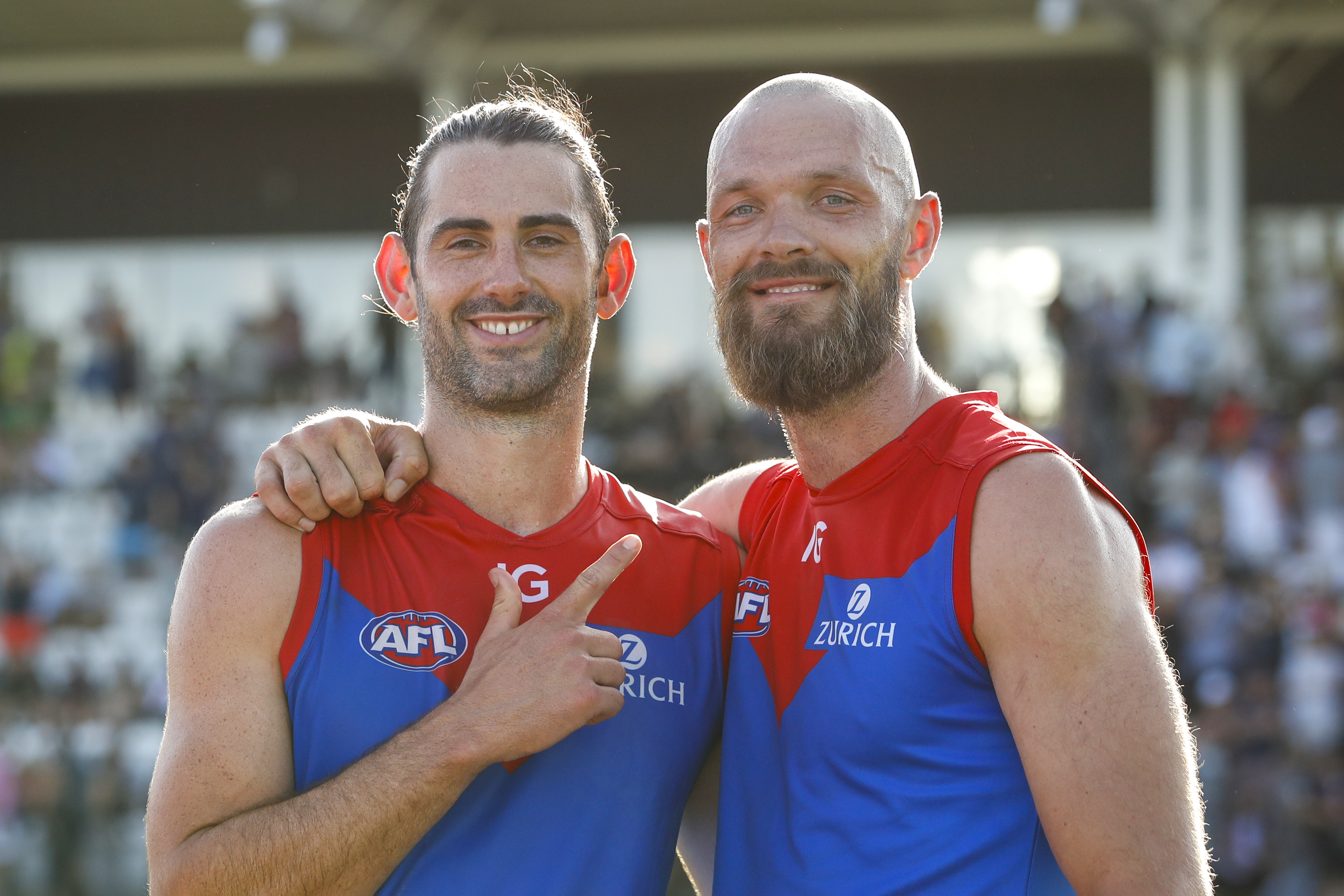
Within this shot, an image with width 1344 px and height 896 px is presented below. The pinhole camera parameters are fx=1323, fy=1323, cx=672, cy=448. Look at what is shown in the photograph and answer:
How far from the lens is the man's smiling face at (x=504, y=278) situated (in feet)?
8.95

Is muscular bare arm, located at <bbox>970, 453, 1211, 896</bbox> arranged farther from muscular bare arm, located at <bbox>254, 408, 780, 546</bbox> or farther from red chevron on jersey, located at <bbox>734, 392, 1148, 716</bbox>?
muscular bare arm, located at <bbox>254, 408, 780, 546</bbox>

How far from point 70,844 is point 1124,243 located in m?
12.8

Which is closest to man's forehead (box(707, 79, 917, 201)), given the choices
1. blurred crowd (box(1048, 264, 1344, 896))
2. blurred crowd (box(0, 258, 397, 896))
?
blurred crowd (box(1048, 264, 1344, 896))

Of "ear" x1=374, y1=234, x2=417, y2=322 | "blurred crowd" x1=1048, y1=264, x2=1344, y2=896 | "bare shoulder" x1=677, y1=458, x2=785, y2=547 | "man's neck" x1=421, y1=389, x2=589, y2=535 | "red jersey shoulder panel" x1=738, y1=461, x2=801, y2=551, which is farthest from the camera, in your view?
"blurred crowd" x1=1048, y1=264, x2=1344, y2=896

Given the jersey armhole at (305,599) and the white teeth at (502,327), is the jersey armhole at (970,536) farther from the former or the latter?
the jersey armhole at (305,599)

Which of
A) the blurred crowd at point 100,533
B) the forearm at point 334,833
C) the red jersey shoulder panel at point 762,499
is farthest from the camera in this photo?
A: the blurred crowd at point 100,533

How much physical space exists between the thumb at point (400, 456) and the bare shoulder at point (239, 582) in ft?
0.77

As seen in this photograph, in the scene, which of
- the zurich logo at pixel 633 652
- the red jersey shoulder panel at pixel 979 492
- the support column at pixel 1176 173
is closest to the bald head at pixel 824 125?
the red jersey shoulder panel at pixel 979 492

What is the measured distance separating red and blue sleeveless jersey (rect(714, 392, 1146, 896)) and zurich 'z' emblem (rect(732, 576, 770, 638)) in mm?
27

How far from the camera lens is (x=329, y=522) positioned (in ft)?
8.67

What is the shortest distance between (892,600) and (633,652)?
553 mm

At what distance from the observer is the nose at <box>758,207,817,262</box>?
8.93 ft

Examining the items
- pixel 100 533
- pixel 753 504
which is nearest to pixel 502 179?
pixel 753 504

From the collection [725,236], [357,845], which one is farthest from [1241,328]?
[357,845]
